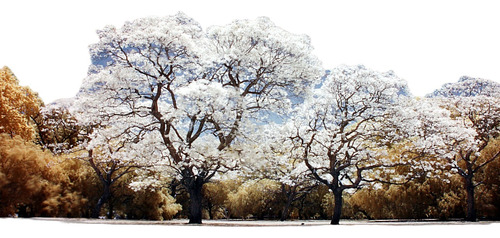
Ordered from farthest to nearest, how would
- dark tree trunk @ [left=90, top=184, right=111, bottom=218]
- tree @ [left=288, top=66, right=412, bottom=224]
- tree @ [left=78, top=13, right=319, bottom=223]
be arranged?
dark tree trunk @ [left=90, top=184, right=111, bottom=218] → tree @ [left=288, top=66, right=412, bottom=224] → tree @ [left=78, top=13, right=319, bottom=223]

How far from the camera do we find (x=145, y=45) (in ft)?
58.4

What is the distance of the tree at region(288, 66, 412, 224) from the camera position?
19547mm

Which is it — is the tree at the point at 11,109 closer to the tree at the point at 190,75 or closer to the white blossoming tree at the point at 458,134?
the tree at the point at 190,75

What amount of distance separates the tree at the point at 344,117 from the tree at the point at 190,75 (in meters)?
1.82

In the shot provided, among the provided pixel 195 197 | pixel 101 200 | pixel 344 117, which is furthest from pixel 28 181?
pixel 344 117

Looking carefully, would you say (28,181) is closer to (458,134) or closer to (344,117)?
(344,117)

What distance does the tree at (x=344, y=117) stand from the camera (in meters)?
19.5

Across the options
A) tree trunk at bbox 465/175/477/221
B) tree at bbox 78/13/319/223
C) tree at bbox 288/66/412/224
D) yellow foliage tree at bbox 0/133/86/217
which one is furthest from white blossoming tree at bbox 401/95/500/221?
yellow foliage tree at bbox 0/133/86/217

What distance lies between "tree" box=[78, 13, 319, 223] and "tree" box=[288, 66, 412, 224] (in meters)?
1.82

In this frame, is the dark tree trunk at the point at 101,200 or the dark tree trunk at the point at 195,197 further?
the dark tree trunk at the point at 101,200

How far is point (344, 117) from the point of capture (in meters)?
19.9

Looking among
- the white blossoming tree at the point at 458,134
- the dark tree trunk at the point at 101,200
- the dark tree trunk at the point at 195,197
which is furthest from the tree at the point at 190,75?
the dark tree trunk at the point at 101,200

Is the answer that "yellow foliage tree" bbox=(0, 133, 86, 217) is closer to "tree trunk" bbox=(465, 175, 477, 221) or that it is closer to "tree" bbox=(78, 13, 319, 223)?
"tree" bbox=(78, 13, 319, 223)

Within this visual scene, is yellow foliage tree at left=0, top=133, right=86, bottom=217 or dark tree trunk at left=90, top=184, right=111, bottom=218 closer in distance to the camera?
yellow foliage tree at left=0, top=133, right=86, bottom=217
